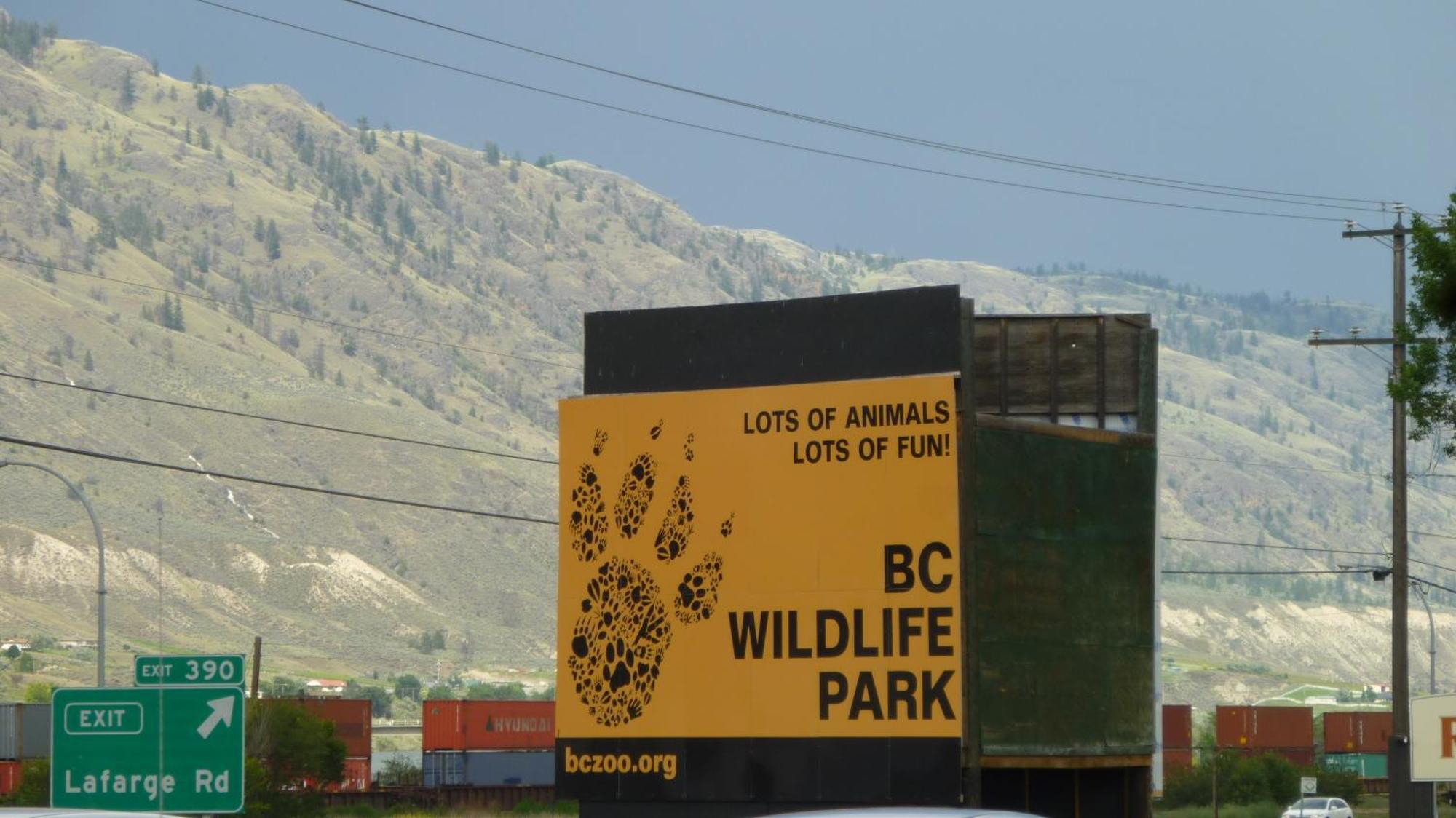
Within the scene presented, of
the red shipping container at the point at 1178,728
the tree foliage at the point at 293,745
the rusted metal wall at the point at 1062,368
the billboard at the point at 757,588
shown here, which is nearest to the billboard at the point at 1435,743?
the billboard at the point at 757,588

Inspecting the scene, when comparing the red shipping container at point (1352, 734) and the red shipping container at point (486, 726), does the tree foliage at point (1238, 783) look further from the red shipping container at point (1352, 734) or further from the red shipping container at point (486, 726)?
the red shipping container at point (486, 726)

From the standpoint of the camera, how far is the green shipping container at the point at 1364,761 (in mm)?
117375

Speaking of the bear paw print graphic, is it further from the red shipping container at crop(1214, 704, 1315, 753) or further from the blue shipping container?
the red shipping container at crop(1214, 704, 1315, 753)

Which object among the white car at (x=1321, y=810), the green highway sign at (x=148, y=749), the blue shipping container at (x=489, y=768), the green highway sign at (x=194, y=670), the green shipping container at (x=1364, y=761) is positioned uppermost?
the green highway sign at (x=194, y=670)

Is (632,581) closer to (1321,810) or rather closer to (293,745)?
(1321,810)

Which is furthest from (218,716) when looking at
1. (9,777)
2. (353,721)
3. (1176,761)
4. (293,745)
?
(1176,761)

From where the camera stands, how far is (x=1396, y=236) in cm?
4503

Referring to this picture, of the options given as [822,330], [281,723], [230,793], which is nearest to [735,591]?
[822,330]

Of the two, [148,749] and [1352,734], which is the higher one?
[148,749]

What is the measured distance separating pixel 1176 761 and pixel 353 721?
42.1m

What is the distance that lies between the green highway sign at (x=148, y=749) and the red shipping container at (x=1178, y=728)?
9426 centimetres

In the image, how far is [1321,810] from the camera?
69250 mm

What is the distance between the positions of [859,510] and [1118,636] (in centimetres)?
417

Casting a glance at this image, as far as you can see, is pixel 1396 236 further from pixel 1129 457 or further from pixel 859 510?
pixel 859 510
